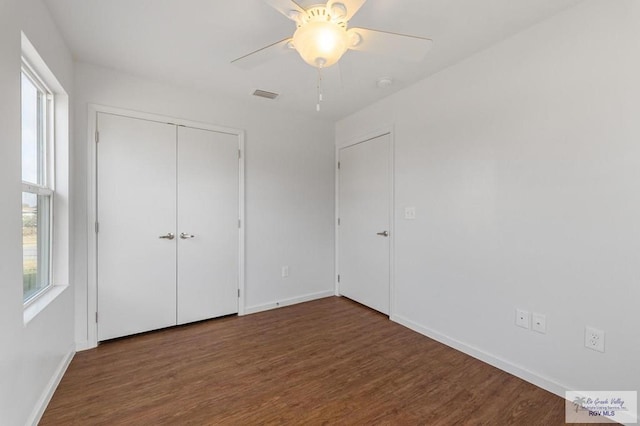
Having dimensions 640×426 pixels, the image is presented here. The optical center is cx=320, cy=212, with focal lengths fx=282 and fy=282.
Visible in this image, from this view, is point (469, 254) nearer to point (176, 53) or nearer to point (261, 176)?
point (261, 176)

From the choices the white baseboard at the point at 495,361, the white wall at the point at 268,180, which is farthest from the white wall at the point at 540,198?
the white wall at the point at 268,180

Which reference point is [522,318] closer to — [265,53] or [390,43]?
[390,43]

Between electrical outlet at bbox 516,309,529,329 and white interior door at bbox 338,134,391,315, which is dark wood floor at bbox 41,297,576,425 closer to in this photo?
electrical outlet at bbox 516,309,529,329

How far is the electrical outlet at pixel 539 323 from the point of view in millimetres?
1890

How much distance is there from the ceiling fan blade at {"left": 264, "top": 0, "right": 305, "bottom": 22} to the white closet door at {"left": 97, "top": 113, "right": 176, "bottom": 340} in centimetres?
194

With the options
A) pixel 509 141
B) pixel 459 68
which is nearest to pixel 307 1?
pixel 459 68

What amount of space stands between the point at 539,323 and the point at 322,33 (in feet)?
7.39

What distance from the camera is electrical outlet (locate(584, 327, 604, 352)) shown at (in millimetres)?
1651

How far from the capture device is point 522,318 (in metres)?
2.00

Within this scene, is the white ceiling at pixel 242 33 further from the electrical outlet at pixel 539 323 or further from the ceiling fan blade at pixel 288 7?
the electrical outlet at pixel 539 323

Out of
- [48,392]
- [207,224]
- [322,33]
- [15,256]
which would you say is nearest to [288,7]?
[322,33]

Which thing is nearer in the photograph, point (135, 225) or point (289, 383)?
point (289, 383)

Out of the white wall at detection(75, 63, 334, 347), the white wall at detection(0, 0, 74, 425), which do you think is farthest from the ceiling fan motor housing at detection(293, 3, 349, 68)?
the white wall at detection(75, 63, 334, 347)

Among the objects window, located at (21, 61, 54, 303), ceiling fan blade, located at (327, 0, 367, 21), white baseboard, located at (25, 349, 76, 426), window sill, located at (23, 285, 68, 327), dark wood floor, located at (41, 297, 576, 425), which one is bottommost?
dark wood floor, located at (41, 297, 576, 425)
